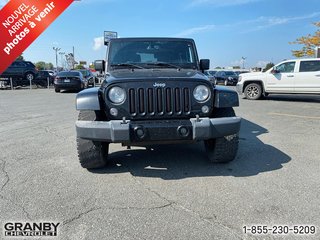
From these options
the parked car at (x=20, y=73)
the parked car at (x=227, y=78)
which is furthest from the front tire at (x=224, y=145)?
the parked car at (x=227, y=78)

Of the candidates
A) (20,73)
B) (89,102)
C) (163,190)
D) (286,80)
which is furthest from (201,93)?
(20,73)

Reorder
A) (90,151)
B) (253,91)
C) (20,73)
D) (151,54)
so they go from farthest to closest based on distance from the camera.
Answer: (20,73), (253,91), (151,54), (90,151)

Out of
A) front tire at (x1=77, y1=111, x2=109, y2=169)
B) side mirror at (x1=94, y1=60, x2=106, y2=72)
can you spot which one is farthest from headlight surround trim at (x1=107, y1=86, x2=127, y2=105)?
side mirror at (x1=94, y1=60, x2=106, y2=72)

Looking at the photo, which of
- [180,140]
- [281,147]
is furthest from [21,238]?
[281,147]

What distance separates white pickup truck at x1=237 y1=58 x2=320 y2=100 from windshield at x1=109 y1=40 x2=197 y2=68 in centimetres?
850

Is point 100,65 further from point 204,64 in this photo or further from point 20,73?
point 20,73

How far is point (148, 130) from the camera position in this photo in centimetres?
329

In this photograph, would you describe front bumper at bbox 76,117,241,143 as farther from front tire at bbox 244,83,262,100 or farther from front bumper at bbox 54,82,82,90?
front bumper at bbox 54,82,82,90

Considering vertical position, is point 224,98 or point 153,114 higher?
point 224,98

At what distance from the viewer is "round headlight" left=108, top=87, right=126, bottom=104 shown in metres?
3.46

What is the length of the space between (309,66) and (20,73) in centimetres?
2060

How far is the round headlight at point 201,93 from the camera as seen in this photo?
355 centimetres

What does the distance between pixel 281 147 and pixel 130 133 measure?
3.16 metres

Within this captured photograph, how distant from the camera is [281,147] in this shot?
16.6 ft
